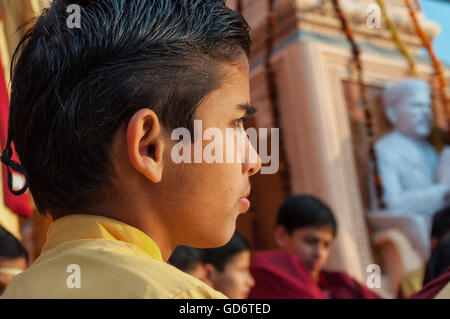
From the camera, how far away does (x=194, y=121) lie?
632 mm

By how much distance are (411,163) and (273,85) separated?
855mm

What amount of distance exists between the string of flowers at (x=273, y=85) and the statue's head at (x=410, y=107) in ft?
2.17

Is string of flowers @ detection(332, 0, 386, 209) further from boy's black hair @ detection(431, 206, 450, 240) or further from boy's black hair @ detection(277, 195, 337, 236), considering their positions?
boy's black hair @ detection(431, 206, 450, 240)

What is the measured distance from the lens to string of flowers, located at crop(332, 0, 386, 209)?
133 inches

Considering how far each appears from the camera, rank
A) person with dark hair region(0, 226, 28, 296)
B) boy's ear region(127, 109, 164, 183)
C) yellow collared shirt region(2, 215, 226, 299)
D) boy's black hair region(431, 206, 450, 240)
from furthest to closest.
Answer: boy's black hair region(431, 206, 450, 240) < person with dark hair region(0, 226, 28, 296) < boy's ear region(127, 109, 164, 183) < yellow collared shirt region(2, 215, 226, 299)

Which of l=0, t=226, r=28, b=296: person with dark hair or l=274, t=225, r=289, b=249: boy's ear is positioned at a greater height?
l=274, t=225, r=289, b=249: boy's ear

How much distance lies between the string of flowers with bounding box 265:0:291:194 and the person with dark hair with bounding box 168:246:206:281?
4.15ft

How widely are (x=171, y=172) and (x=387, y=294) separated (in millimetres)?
2688

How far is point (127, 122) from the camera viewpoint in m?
0.61

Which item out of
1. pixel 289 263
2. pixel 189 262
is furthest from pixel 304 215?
pixel 189 262

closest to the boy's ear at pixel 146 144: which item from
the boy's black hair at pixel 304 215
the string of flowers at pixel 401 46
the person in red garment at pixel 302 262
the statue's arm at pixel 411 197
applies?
the person in red garment at pixel 302 262

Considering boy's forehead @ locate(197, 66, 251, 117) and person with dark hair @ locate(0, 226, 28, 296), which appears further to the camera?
person with dark hair @ locate(0, 226, 28, 296)

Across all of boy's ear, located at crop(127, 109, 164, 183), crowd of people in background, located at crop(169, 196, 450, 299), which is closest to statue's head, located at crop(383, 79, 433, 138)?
crowd of people in background, located at crop(169, 196, 450, 299)

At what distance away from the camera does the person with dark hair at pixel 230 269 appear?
2.17 m
